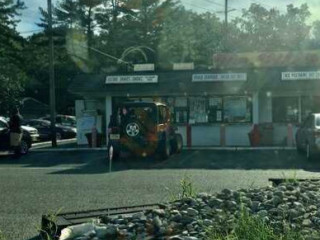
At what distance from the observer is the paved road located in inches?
411

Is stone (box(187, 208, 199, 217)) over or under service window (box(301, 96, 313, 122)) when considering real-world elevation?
under

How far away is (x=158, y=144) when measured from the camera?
795 inches

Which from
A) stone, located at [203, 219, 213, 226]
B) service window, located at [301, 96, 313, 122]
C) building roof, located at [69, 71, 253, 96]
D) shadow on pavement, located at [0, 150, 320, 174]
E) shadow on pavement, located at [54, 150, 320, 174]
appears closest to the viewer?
stone, located at [203, 219, 213, 226]

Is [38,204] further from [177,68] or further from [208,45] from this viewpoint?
[208,45]

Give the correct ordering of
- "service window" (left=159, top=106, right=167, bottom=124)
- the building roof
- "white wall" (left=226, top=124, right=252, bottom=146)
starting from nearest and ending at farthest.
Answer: "service window" (left=159, top=106, right=167, bottom=124) < "white wall" (left=226, top=124, right=252, bottom=146) < the building roof

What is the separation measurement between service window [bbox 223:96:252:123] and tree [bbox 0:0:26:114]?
26.5 metres

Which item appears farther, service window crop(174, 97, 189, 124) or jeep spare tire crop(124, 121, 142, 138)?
service window crop(174, 97, 189, 124)

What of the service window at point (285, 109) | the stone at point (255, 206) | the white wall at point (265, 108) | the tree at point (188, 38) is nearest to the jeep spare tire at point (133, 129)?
the white wall at point (265, 108)

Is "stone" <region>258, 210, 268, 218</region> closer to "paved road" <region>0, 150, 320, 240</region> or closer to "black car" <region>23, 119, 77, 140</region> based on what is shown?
"paved road" <region>0, 150, 320, 240</region>

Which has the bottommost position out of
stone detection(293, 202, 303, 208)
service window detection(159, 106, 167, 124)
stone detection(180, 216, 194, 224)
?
stone detection(180, 216, 194, 224)

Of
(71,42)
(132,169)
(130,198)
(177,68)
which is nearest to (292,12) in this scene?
(71,42)

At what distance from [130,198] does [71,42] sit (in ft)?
187

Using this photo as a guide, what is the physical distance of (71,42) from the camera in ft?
219

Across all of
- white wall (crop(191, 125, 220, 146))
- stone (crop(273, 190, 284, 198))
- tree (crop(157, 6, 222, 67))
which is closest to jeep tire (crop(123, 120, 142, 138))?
white wall (crop(191, 125, 220, 146))
